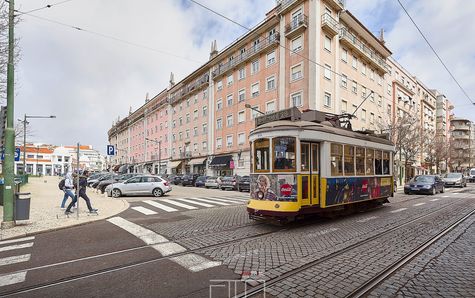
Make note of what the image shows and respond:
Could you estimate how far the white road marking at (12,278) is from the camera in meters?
4.30

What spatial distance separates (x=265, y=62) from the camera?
31.5m

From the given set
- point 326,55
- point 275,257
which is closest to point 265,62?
point 326,55

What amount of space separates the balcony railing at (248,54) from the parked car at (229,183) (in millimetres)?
14810

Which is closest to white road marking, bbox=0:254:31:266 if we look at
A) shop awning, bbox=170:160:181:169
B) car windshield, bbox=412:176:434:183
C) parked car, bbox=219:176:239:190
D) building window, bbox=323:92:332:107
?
parked car, bbox=219:176:239:190

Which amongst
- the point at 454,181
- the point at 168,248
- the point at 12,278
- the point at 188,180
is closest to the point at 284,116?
the point at 168,248

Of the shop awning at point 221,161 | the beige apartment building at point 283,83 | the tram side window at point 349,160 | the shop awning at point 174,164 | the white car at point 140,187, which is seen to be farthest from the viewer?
the shop awning at point 174,164

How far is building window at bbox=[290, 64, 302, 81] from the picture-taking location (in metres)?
26.9

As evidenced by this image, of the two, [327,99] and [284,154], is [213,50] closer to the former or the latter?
[327,99]

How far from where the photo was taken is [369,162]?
35.2 feet

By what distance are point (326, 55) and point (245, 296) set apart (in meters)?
26.6

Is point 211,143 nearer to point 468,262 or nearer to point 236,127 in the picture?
point 236,127

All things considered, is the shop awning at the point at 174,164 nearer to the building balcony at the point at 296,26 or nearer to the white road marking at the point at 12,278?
the building balcony at the point at 296,26

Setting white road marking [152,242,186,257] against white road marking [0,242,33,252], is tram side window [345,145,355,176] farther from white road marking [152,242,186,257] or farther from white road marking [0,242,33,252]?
white road marking [0,242,33,252]

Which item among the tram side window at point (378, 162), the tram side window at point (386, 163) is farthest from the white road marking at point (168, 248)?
the tram side window at point (386, 163)
